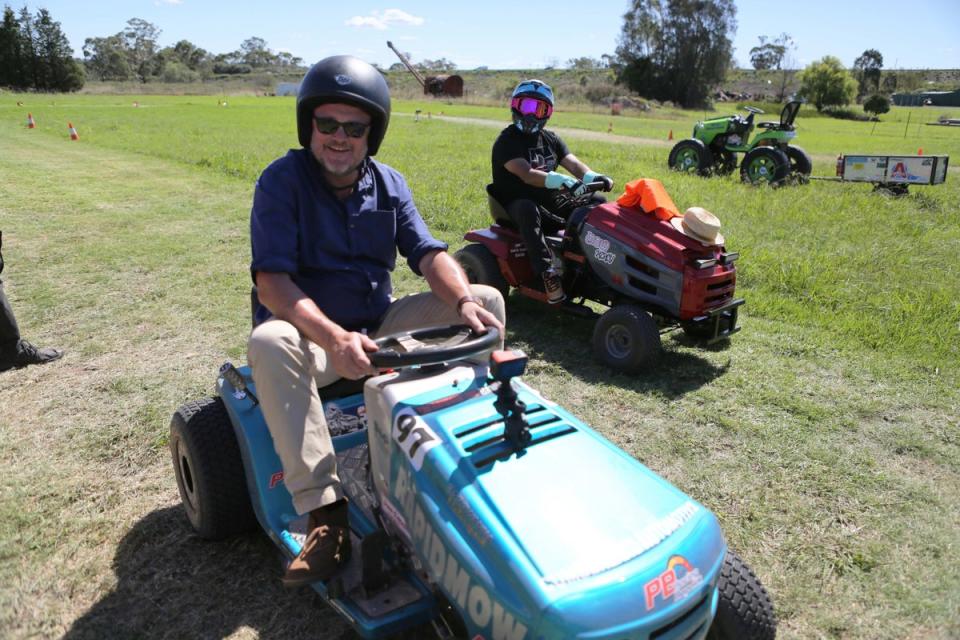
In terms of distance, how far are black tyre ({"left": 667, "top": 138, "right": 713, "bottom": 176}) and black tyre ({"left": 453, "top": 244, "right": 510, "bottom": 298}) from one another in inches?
373

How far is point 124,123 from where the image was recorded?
26.1m

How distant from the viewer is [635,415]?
4.40 metres

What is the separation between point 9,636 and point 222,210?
8.49 metres

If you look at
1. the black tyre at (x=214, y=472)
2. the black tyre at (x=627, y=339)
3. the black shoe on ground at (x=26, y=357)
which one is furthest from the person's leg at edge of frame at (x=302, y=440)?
the black shoe on ground at (x=26, y=357)

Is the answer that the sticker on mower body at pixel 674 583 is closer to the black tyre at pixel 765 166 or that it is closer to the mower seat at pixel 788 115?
the black tyre at pixel 765 166

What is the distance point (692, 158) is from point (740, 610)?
13339 millimetres

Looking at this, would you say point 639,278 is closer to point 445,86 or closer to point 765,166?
point 765,166

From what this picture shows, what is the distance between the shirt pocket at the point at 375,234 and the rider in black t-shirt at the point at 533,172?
2.37 meters

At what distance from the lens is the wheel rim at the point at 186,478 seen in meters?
3.12

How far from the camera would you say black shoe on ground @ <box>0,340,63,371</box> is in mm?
4984

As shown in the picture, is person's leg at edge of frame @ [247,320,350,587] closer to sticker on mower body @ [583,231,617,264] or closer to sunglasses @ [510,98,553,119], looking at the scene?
sticker on mower body @ [583,231,617,264]

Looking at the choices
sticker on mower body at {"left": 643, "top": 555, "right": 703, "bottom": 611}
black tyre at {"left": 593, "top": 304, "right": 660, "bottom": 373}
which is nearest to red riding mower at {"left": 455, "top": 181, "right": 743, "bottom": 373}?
black tyre at {"left": 593, "top": 304, "right": 660, "bottom": 373}

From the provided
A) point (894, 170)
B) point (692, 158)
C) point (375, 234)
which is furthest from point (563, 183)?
A: point (692, 158)

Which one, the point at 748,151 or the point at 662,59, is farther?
the point at 662,59
